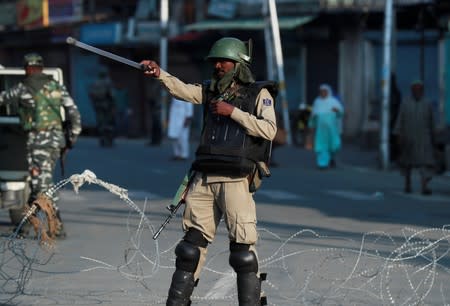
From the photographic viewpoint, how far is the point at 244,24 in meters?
32.6

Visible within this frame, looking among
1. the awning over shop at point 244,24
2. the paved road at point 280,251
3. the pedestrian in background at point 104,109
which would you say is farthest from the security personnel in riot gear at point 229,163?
the awning over shop at point 244,24

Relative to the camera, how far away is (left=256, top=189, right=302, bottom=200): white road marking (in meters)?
16.7

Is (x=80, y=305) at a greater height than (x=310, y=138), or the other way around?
(x=80, y=305)

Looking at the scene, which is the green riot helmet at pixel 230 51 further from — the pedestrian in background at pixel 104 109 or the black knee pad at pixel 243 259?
the pedestrian in background at pixel 104 109

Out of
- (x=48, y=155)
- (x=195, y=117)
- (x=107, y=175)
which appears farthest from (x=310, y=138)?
(x=48, y=155)

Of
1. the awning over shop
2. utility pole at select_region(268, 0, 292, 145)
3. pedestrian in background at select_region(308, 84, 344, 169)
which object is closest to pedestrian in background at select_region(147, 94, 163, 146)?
utility pole at select_region(268, 0, 292, 145)

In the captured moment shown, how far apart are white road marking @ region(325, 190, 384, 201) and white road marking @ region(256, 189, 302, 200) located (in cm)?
67

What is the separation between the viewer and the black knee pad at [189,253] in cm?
696

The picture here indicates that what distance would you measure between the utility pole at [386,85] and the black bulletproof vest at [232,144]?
49.6 feet

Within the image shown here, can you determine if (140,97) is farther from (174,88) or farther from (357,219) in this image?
(174,88)

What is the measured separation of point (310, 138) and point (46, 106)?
18086mm

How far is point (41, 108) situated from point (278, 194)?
6.36m

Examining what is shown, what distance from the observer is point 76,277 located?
928 cm

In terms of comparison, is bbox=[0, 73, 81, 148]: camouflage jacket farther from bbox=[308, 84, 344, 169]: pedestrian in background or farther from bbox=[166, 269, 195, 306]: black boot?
bbox=[308, 84, 344, 169]: pedestrian in background
